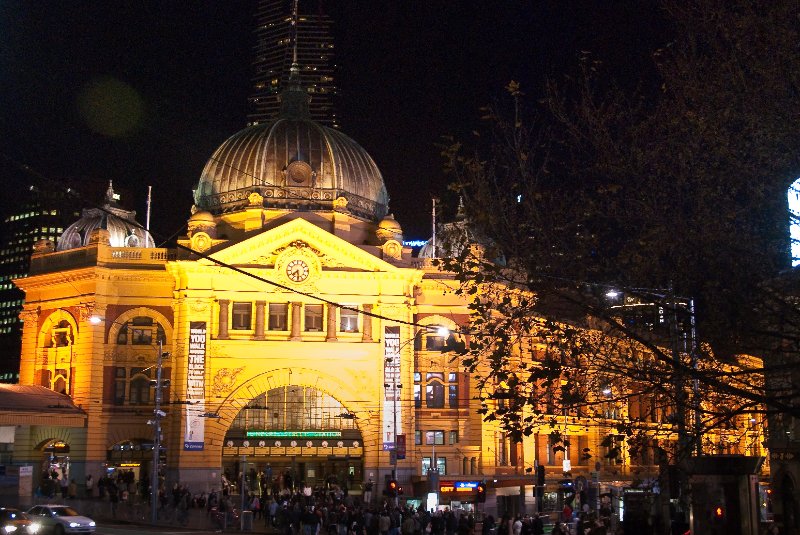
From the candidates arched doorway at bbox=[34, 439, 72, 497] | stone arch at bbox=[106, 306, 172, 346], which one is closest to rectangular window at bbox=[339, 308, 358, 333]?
stone arch at bbox=[106, 306, 172, 346]

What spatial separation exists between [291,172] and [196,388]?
1771 centimetres

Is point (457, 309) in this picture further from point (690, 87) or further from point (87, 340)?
point (690, 87)

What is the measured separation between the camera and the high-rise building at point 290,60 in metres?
95.0

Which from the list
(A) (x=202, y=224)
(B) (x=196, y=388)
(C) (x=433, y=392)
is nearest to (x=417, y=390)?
(C) (x=433, y=392)

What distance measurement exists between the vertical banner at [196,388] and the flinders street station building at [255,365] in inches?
3.2

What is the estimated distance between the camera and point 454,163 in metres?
22.1

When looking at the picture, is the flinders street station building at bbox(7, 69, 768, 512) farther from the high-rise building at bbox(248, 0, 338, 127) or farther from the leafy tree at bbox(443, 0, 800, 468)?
the leafy tree at bbox(443, 0, 800, 468)

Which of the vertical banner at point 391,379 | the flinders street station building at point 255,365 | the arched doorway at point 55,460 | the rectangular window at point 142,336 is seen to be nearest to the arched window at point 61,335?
the flinders street station building at point 255,365

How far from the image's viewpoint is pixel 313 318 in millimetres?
72125

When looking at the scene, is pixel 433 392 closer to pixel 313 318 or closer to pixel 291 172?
pixel 313 318

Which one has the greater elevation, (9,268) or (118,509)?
(9,268)

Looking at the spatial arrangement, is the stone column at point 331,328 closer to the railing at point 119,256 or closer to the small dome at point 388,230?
the small dome at point 388,230

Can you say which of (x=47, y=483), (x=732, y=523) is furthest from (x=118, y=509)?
(x=732, y=523)

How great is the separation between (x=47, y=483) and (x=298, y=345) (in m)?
17.0
